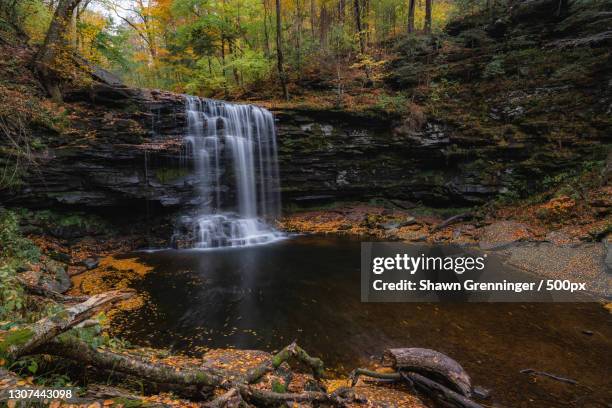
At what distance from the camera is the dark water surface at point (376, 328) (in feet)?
15.3

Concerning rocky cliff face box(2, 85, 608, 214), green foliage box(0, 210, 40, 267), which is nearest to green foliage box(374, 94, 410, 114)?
rocky cliff face box(2, 85, 608, 214)

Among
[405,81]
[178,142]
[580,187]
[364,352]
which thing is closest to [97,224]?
[178,142]

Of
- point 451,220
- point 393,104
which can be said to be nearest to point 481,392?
point 451,220

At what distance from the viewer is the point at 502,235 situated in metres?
11.3

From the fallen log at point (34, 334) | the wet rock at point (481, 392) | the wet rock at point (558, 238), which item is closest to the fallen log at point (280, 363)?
the fallen log at point (34, 334)

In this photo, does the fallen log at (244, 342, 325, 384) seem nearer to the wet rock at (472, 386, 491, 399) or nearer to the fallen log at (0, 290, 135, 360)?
the fallen log at (0, 290, 135, 360)

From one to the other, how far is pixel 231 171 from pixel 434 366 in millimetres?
13148

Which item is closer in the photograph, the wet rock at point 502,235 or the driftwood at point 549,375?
the driftwood at point 549,375

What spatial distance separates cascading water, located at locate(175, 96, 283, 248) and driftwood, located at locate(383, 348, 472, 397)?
10.0 m

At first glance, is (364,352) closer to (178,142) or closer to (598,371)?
(598,371)

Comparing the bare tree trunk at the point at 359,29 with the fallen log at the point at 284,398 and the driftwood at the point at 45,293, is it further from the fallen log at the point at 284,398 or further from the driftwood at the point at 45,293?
the fallen log at the point at 284,398

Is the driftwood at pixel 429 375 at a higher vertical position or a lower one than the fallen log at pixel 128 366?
lower

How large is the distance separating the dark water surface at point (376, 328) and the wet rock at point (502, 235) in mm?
4049

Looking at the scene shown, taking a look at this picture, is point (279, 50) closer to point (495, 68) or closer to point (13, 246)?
point (495, 68)
